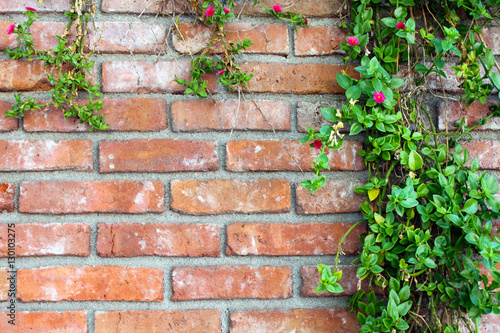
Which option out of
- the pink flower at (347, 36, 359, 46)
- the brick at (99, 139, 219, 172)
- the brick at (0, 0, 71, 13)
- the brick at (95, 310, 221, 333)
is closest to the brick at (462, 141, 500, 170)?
the pink flower at (347, 36, 359, 46)

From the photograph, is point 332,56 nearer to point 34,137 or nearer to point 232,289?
point 232,289

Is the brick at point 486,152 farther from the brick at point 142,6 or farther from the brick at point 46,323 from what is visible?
the brick at point 46,323

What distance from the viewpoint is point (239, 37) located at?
0.89 meters

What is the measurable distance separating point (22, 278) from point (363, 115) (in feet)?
2.88

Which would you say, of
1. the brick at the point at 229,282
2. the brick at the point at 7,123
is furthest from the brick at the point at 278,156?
the brick at the point at 7,123

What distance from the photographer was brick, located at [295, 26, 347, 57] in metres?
0.90

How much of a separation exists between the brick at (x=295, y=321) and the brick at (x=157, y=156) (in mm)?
364

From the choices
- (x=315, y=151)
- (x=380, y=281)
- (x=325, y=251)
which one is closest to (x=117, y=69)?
(x=315, y=151)

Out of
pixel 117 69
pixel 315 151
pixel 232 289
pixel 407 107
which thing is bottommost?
pixel 232 289

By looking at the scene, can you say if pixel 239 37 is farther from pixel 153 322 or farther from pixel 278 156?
pixel 153 322

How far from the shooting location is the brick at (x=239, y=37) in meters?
0.88

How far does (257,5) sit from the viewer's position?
897mm

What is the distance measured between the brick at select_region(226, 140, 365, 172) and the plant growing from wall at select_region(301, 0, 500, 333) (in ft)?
0.12

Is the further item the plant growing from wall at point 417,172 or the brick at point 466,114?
the brick at point 466,114
